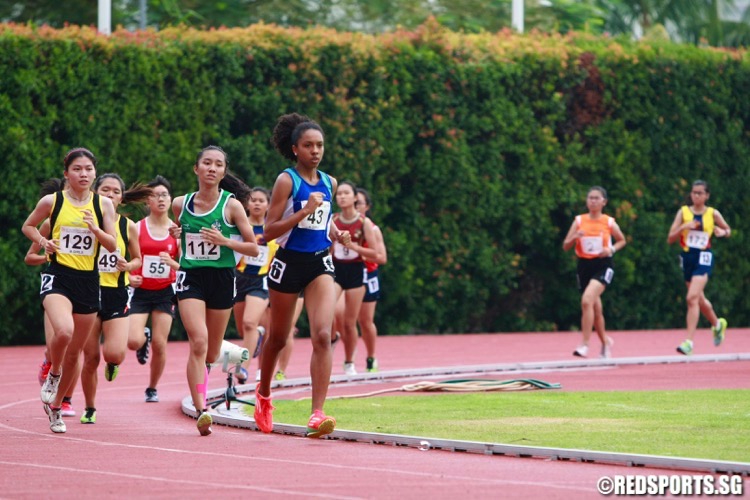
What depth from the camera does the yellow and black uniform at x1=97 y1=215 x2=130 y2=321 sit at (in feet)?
41.7

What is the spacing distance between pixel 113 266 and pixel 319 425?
296cm

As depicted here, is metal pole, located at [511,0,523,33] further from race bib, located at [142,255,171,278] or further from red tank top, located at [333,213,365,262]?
race bib, located at [142,255,171,278]

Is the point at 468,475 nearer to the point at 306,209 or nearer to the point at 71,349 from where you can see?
the point at 306,209

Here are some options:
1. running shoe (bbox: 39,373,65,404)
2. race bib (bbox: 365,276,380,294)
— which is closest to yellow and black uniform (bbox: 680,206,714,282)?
race bib (bbox: 365,276,380,294)

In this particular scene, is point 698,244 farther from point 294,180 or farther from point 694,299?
point 294,180

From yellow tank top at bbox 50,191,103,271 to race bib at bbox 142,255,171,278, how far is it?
8.43 ft

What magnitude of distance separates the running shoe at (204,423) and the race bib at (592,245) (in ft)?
34.2

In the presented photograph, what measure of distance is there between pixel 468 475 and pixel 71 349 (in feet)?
14.6

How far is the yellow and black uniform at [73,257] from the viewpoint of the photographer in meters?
11.7

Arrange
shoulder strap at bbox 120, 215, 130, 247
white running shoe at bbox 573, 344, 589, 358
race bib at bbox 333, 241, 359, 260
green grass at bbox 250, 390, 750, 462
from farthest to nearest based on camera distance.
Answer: white running shoe at bbox 573, 344, 589, 358 < race bib at bbox 333, 241, 359, 260 < shoulder strap at bbox 120, 215, 130, 247 < green grass at bbox 250, 390, 750, 462

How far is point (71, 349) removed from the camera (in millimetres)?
12148

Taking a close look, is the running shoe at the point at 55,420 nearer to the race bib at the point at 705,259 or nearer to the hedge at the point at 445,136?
the hedge at the point at 445,136

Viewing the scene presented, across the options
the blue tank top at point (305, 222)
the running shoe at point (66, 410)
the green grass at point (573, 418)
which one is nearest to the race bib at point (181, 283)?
the blue tank top at point (305, 222)

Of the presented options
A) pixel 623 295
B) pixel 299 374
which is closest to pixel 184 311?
pixel 299 374
